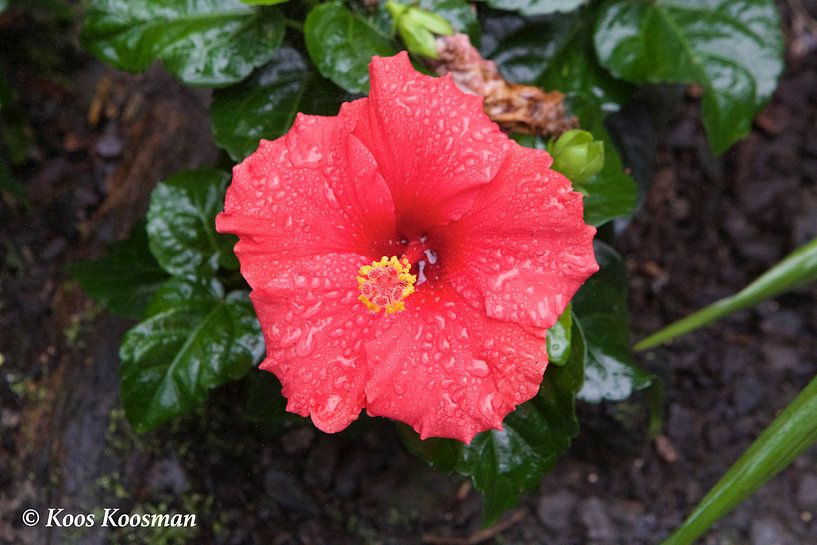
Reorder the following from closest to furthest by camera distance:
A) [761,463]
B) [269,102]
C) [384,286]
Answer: [384,286], [761,463], [269,102]

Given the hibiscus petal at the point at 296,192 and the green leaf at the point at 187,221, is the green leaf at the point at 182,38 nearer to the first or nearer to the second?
the green leaf at the point at 187,221

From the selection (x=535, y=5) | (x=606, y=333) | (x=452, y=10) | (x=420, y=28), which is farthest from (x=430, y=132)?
(x=606, y=333)

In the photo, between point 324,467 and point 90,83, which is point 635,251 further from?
point 90,83

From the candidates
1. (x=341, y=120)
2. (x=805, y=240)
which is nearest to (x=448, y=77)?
(x=341, y=120)

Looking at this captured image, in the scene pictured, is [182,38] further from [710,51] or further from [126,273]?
[710,51]

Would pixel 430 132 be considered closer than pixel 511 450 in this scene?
Yes

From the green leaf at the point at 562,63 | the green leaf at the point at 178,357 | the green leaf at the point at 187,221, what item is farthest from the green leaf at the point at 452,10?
the green leaf at the point at 178,357

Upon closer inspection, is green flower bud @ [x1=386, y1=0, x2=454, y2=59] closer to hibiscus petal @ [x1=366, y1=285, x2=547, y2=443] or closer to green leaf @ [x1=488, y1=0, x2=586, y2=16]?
green leaf @ [x1=488, y1=0, x2=586, y2=16]
